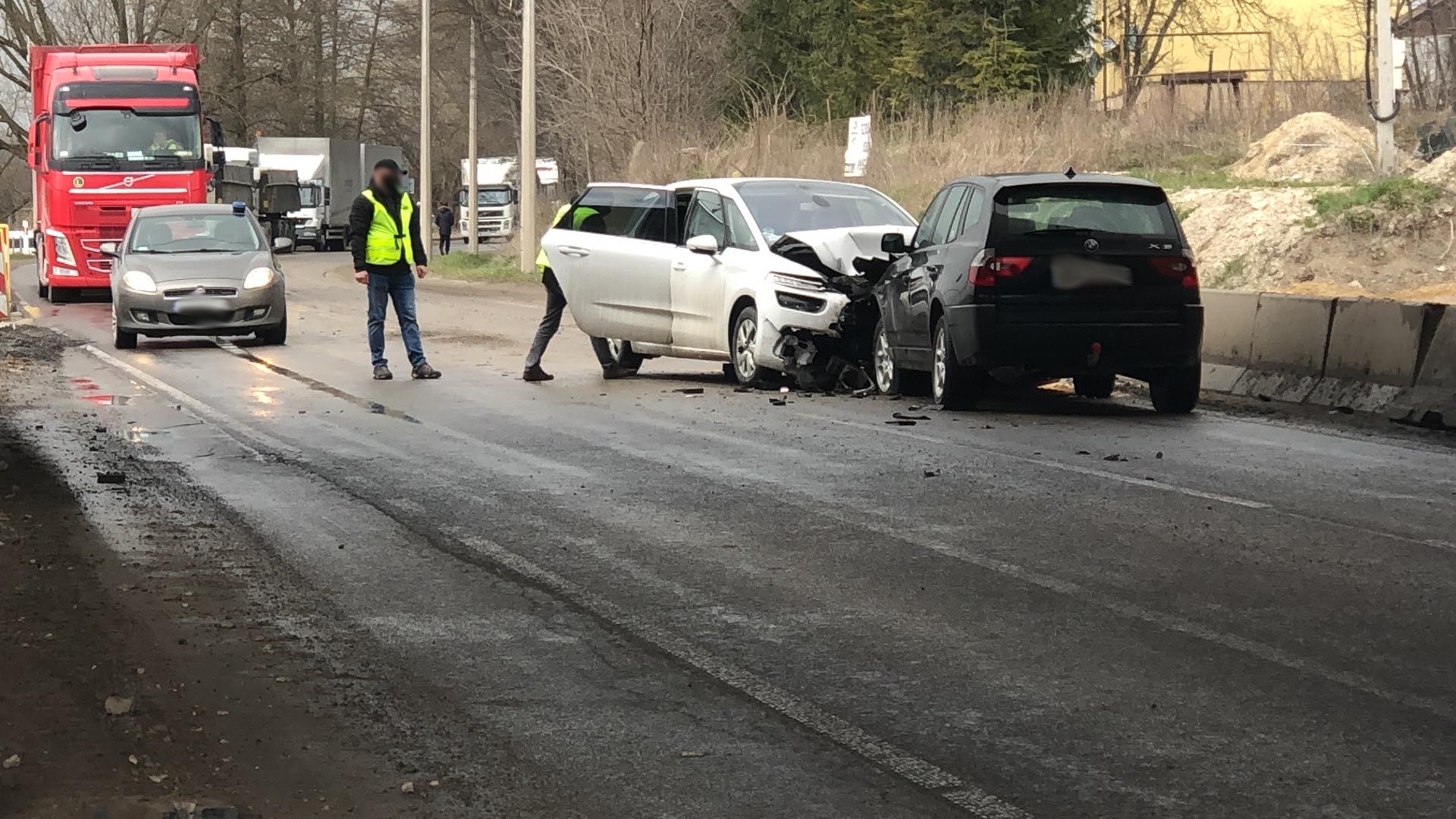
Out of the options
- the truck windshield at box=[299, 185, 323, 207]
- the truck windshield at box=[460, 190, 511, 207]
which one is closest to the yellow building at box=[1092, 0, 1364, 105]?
the truck windshield at box=[299, 185, 323, 207]

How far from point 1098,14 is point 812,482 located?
44.4 m

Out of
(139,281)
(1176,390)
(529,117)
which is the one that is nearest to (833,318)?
(1176,390)

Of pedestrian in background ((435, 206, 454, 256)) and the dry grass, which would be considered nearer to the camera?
the dry grass

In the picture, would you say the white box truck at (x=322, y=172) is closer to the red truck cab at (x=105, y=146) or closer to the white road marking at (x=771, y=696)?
the red truck cab at (x=105, y=146)

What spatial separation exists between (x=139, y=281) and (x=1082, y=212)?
457 inches

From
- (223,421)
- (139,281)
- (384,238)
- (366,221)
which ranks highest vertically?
(366,221)

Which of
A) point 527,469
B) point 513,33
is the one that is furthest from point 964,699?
point 513,33

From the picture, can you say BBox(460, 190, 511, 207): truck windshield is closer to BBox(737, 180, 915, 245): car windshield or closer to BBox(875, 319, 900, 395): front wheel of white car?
BBox(737, 180, 915, 245): car windshield

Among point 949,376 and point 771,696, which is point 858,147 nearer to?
point 949,376

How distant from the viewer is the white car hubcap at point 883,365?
15336 mm

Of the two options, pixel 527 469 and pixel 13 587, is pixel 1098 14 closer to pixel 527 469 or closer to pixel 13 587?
pixel 527 469

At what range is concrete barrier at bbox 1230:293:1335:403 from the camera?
48.3 ft

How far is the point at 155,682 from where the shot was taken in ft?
19.9

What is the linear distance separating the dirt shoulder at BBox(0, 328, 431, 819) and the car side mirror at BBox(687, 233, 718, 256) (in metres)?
7.05
